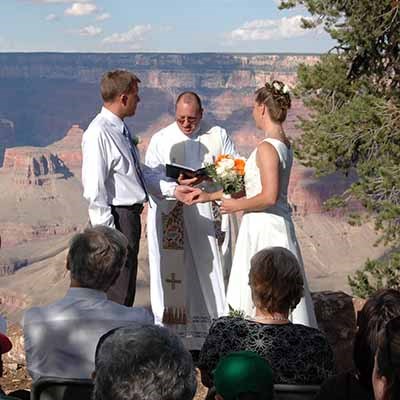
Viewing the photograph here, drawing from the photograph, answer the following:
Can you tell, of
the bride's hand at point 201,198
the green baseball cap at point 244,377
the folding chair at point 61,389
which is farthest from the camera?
the bride's hand at point 201,198

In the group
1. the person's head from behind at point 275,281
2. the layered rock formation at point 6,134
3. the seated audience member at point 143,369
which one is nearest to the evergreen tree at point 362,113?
the person's head from behind at point 275,281

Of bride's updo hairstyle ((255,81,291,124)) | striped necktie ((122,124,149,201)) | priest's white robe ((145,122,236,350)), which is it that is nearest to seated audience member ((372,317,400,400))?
bride's updo hairstyle ((255,81,291,124))

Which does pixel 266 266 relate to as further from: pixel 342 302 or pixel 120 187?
pixel 342 302

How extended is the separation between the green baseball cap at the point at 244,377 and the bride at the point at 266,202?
2433mm

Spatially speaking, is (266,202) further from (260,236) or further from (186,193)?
(186,193)

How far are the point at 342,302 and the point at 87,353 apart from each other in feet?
10.7

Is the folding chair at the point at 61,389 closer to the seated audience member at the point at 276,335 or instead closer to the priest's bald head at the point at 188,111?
the seated audience member at the point at 276,335

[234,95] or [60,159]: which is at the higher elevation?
[234,95]

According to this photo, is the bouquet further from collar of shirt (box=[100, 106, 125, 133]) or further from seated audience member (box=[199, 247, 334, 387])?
seated audience member (box=[199, 247, 334, 387])

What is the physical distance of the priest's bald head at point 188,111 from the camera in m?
5.77

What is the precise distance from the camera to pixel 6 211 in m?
112

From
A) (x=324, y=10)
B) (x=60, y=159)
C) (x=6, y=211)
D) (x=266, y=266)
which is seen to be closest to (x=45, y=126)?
(x=60, y=159)

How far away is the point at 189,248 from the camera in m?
6.34

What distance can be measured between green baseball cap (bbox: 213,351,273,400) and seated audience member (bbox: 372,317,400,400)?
0.32 metres
